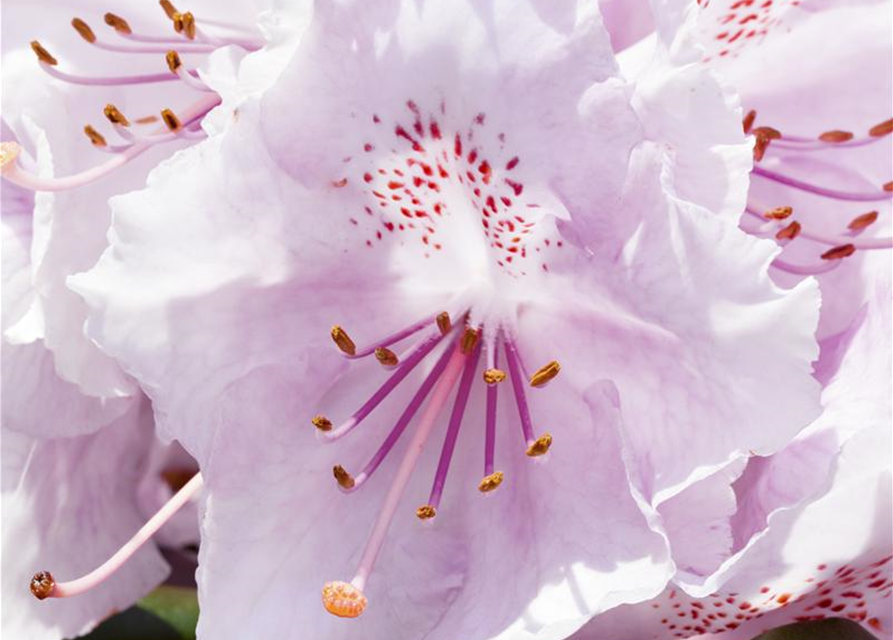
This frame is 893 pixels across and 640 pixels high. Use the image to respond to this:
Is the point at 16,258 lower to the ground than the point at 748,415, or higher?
higher

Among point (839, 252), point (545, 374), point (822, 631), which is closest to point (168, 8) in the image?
point (545, 374)

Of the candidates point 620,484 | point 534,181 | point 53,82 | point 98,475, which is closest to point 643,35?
point 534,181

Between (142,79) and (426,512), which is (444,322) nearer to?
(426,512)

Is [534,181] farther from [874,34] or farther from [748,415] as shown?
[874,34]

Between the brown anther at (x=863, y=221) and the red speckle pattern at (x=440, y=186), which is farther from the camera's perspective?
the brown anther at (x=863, y=221)

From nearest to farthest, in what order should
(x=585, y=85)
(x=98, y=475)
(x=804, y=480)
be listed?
1. (x=585, y=85)
2. (x=804, y=480)
3. (x=98, y=475)

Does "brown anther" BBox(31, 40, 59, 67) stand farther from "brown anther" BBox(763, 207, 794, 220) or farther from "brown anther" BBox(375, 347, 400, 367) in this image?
"brown anther" BBox(763, 207, 794, 220)

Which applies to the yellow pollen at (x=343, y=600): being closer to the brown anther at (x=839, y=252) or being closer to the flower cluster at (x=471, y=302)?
the flower cluster at (x=471, y=302)

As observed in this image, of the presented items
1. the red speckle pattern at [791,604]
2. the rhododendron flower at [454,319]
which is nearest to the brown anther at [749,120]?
the rhododendron flower at [454,319]
